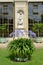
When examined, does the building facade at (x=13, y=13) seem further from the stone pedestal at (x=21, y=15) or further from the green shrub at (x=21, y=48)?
A: the green shrub at (x=21, y=48)

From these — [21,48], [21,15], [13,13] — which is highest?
[13,13]

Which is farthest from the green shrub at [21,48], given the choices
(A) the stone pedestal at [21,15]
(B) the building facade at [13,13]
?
(B) the building facade at [13,13]

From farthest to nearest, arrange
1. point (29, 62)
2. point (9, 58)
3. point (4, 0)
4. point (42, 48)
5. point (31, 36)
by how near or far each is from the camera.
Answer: point (4, 0)
point (31, 36)
point (42, 48)
point (9, 58)
point (29, 62)

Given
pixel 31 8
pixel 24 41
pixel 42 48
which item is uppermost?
pixel 31 8

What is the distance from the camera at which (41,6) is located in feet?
60.9

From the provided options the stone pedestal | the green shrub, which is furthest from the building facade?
the green shrub

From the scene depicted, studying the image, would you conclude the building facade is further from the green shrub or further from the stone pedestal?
the green shrub

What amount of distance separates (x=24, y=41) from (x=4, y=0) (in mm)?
8792

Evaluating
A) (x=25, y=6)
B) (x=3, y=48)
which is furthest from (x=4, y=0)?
(x=3, y=48)

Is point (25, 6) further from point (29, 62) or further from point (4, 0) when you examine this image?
point (29, 62)

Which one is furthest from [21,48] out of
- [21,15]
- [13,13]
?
[13,13]

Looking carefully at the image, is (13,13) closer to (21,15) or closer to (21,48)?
(21,15)

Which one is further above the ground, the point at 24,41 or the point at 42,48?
the point at 24,41

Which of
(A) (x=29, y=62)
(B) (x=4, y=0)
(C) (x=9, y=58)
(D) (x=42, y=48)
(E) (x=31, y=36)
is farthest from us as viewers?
(B) (x=4, y=0)
